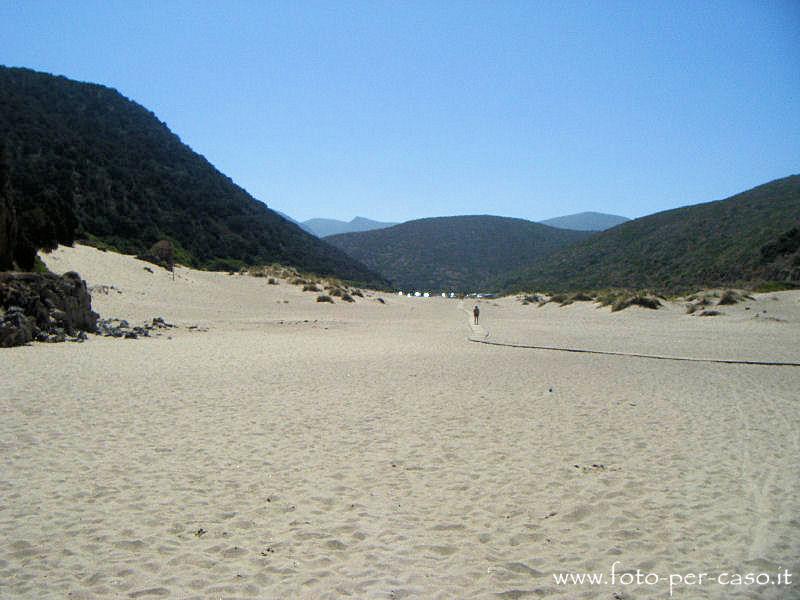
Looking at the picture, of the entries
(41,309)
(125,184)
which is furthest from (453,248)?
(41,309)

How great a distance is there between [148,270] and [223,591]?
2977 centimetres

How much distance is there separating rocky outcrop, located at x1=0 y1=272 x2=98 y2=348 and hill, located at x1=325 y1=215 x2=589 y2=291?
80.8 metres

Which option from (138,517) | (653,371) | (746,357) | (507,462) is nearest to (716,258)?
(746,357)

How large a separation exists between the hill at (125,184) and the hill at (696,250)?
2724 cm

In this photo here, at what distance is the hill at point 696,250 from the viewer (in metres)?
42.3

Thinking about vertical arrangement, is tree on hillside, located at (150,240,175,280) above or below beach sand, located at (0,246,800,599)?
above

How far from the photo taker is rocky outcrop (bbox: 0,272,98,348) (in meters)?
13.1

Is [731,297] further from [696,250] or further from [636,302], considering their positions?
[696,250]

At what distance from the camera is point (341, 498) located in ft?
A: 16.7

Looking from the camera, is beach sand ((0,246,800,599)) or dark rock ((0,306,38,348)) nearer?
beach sand ((0,246,800,599))

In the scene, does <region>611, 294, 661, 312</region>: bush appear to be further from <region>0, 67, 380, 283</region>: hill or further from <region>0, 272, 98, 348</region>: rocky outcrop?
<region>0, 67, 380, 283</region>: hill

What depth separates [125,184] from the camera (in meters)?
50.1

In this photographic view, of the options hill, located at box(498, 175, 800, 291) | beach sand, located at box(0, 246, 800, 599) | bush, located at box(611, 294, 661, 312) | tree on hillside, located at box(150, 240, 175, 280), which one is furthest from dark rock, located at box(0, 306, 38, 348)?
hill, located at box(498, 175, 800, 291)

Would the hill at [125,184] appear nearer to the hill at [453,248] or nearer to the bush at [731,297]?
the hill at [453,248]
